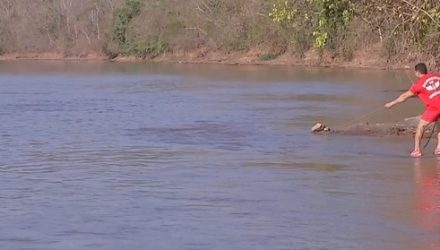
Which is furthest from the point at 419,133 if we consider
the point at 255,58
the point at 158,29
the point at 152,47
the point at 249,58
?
the point at 158,29

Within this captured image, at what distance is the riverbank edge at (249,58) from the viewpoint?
189ft

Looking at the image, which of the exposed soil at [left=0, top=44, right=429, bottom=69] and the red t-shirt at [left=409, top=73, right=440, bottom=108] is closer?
the red t-shirt at [left=409, top=73, right=440, bottom=108]

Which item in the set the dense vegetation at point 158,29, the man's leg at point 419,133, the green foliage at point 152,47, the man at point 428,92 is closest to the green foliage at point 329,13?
the man at point 428,92

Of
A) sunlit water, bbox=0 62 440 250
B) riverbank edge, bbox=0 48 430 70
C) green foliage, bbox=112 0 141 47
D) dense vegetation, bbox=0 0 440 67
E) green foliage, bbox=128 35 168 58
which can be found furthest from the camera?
green foliage, bbox=112 0 141 47

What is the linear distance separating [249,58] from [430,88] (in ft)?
183

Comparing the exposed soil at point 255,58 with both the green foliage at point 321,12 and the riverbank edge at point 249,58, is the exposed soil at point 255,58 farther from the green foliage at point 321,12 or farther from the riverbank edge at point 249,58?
the green foliage at point 321,12

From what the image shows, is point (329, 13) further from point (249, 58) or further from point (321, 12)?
point (249, 58)

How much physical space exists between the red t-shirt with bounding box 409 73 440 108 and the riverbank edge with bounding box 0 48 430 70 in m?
32.0

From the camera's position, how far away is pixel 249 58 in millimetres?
69812

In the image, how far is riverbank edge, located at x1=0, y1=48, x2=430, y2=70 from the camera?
57.8 m

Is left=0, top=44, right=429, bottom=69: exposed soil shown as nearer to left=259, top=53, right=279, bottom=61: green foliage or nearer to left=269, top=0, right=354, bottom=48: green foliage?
left=259, top=53, right=279, bottom=61: green foliage

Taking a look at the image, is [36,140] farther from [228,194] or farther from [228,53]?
[228,53]

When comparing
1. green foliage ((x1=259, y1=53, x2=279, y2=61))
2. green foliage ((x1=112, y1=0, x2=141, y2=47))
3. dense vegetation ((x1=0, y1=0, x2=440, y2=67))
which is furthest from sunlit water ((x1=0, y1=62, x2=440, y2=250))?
green foliage ((x1=112, y1=0, x2=141, y2=47))

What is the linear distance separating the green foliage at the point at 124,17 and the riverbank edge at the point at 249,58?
1.58 metres
